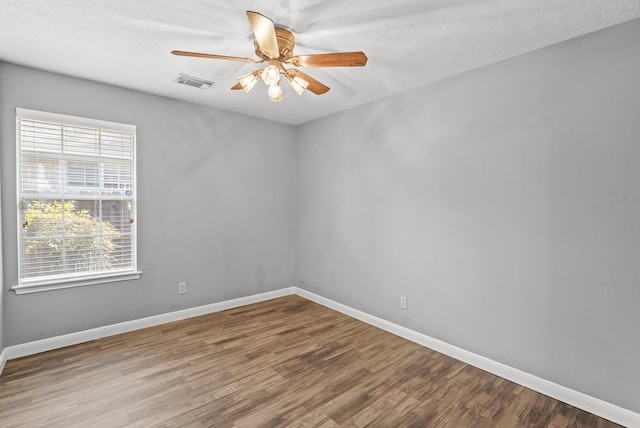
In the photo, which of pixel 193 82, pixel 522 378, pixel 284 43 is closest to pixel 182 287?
pixel 193 82

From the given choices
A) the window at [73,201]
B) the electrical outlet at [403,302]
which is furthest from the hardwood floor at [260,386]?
the window at [73,201]

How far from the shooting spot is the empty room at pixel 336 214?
1.96 m

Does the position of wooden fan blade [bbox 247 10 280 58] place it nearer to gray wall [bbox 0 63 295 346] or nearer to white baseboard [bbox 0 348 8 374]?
gray wall [bbox 0 63 295 346]

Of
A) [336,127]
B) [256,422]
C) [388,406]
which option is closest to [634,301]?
[388,406]

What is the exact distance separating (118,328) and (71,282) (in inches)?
25.8

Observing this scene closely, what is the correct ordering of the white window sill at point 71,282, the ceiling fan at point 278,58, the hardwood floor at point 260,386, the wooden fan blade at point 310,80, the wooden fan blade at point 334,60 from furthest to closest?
the white window sill at point 71,282
the wooden fan blade at point 310,80
the hardwood floor at point 260,386
the wooden fan blade at point 334,60
the ceiling fan at point 278,58

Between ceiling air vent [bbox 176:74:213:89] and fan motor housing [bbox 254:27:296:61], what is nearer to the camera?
fan motor housing [bbox 254:27:296:61]

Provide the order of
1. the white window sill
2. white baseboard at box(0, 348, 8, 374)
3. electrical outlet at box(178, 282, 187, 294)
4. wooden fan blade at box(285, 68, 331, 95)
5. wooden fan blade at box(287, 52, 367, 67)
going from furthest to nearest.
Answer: electrical outlet at box(178, 282, 187, 294) → the white window sill → white baseboard at box(0, 348, 8, 374) → wooden fan blade at box(285, 68, 331, 95) → wooden fan blade at box(287, 52, 367, 67)

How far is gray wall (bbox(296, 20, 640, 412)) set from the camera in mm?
1986

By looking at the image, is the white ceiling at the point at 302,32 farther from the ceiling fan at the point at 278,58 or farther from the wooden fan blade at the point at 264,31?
the wooden fan blade at the point at 264,31

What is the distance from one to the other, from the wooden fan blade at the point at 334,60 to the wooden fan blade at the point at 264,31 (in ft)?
0.71

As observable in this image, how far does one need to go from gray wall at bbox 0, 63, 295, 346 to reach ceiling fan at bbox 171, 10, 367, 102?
5.22ft

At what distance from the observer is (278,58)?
2.02 metres

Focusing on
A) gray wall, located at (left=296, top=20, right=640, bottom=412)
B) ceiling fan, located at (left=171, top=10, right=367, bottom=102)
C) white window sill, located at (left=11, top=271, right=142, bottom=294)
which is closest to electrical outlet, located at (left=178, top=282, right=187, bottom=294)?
white window sill, located at (left=11, top=271, right=142, bottom=294)
